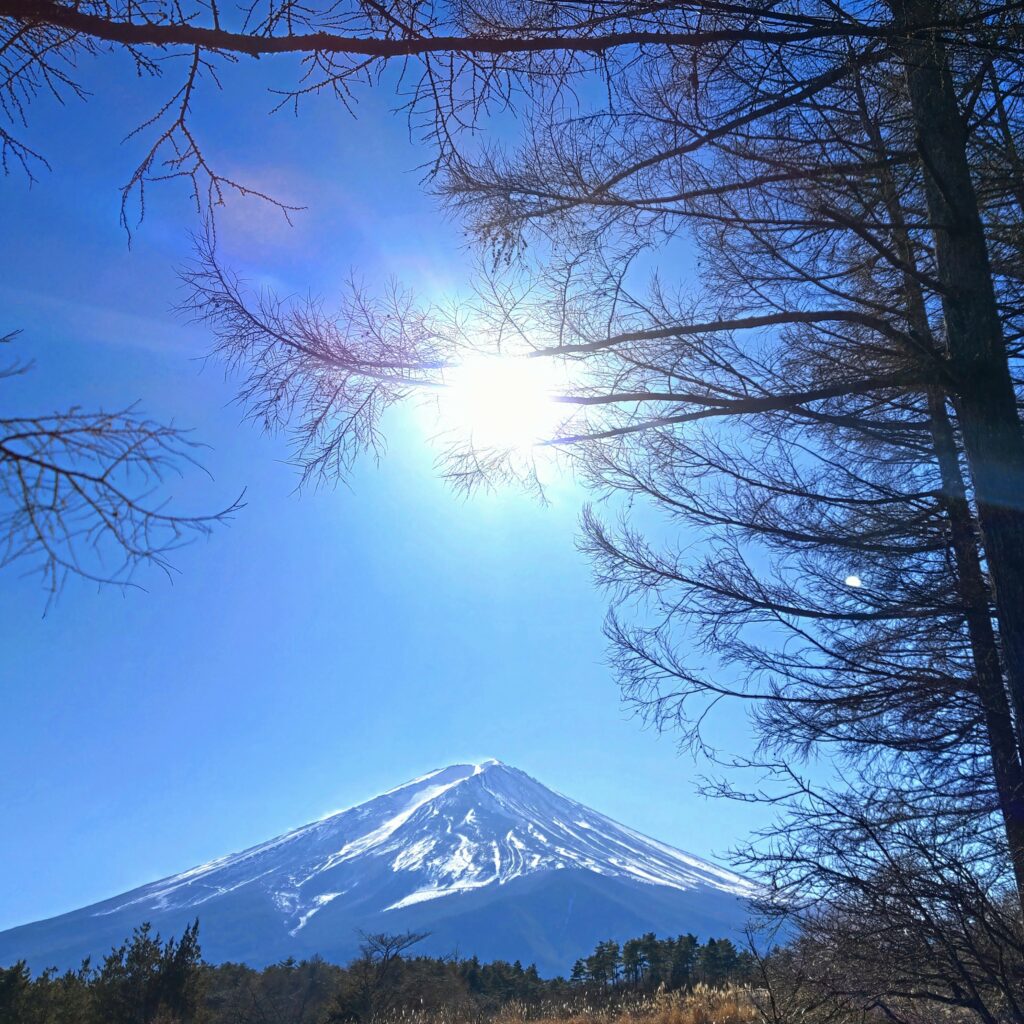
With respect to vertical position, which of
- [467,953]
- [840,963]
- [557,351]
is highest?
[557,351]

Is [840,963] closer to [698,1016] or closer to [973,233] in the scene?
[973,233]

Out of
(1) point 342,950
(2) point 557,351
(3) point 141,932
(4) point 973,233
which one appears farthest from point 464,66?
(1) point 342,950

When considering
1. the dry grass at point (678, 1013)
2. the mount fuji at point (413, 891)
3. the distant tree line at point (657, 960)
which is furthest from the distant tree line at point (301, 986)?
the mount fuji at point (413, 891)

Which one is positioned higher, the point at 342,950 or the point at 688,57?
the point at 688,57

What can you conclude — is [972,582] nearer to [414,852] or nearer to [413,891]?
[413,891]

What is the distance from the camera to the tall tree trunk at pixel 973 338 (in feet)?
11.3

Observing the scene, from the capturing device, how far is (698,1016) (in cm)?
702

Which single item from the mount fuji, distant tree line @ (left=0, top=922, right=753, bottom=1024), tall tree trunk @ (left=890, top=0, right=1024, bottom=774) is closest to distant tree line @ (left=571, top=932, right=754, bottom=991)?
distant tree line @ (left=0, top=922, right=753, bottom=1024)

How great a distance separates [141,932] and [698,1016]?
1435cm

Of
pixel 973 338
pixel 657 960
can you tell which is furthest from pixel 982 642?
pixel 657 960

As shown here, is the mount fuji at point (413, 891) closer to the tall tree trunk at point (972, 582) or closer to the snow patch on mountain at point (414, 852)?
the snow patch on mountain at point (414, 852)

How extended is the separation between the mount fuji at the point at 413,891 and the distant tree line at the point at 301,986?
154 metres

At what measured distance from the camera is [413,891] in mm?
181875

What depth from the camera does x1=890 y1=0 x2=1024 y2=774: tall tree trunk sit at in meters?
3.44
